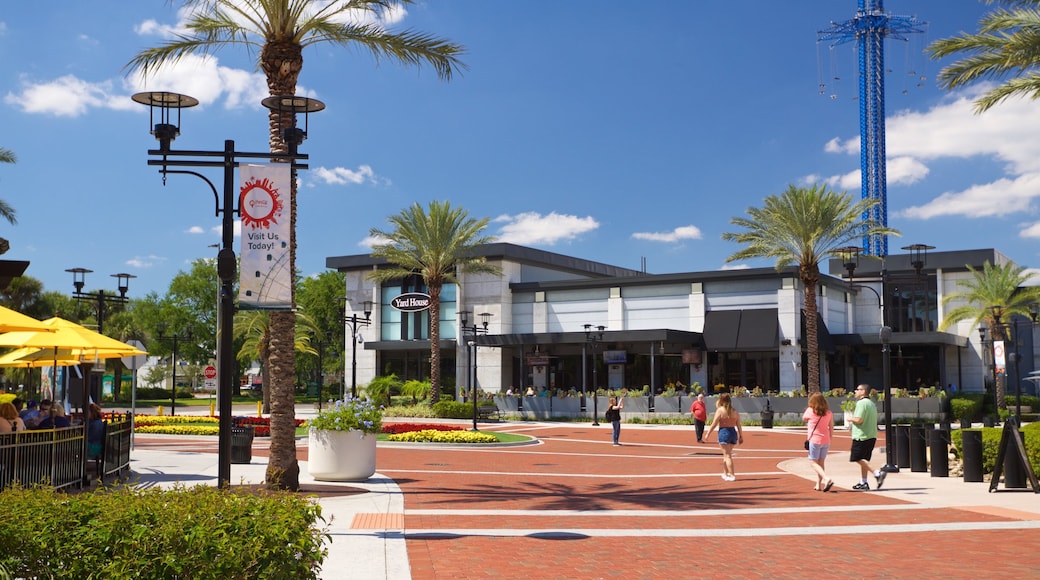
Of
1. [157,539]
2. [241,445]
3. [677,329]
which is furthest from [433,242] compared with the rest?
[157,539]

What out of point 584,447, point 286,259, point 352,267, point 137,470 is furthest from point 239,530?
point 352,267

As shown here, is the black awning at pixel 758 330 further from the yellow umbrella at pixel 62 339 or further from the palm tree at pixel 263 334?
the yellow umbrella at pixel 62 339

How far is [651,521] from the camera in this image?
12.5 m

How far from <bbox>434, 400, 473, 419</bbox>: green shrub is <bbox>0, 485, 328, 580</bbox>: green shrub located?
37645 millimetres

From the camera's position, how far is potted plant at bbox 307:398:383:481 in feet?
55.0

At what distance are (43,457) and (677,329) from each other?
39876mm

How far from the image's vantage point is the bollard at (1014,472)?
612 inches

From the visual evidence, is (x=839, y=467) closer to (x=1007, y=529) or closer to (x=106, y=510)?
(x=1007, y=529)

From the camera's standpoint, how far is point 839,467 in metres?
20.7

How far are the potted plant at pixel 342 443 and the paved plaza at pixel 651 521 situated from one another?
1.39ft

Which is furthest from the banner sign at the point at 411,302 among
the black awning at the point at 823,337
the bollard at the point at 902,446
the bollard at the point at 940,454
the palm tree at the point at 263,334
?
the bollard at the point at 940,454

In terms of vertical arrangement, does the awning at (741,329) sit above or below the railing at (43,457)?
above

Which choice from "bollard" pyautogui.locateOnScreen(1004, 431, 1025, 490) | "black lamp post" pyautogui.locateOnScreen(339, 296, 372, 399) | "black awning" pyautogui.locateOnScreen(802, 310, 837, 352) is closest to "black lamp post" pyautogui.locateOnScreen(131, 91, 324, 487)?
"bollard" pyautogui.locateOnScreen(1004, 431, 1025, 490)

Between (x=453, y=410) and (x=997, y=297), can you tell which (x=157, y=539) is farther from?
(x=997, y=297)
